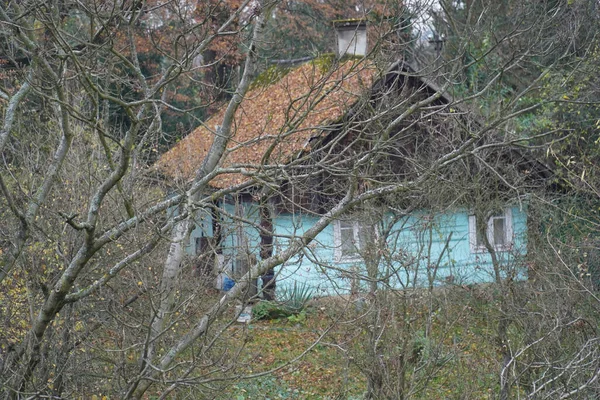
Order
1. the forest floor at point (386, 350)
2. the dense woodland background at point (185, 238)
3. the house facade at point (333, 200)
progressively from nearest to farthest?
the dense woodland background at point (185, 238) < the house facade at point (333, 200) < the forest floor at point (386, 350)

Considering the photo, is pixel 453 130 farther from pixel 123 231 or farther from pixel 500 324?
pixel 123 231

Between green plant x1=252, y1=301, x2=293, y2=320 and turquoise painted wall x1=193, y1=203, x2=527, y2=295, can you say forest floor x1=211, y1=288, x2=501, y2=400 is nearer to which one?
green plant x1=252, y1=301, x2=293, y2=320

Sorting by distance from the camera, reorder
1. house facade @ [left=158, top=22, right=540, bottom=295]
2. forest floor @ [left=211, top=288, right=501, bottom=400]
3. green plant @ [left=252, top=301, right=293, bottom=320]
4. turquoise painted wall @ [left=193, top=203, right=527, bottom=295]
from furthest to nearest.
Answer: green plant @ [left=252, top=301, right=293, bottom=320], forest floor @ [left=211, top=288, right=501, bottom=400], turquoise painted wall @ [left=193, top=203, right=527, bottom=295], house facade @ [left=158, top=22, right=540, bottom=295]

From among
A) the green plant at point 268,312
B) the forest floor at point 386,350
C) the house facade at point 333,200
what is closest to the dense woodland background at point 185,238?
the forest floor at point 386,350

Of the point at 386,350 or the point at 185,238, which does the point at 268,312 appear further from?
the point at 185,238

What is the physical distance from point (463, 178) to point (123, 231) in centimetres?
653

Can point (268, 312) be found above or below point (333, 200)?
below

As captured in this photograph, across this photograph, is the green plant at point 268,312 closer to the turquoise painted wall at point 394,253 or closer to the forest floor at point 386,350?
the forest floor at point 386,350

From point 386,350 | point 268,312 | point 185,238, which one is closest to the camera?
point 185,238

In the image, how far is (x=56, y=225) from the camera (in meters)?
6.55

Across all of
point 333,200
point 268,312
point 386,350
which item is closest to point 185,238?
point 386,350

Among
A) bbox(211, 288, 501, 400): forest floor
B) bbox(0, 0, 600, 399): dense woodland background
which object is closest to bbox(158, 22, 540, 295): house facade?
bbox(0, 0, 600, 399): dense woodland background

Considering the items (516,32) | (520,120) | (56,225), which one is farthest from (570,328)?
(520,120)

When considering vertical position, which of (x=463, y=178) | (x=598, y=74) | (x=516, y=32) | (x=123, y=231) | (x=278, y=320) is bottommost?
(x=278, y=320)
